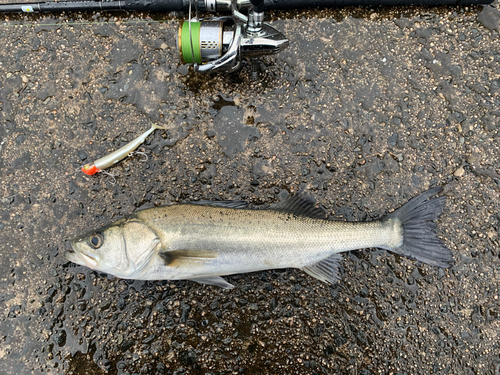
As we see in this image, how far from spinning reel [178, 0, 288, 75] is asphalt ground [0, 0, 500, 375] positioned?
1.59ft

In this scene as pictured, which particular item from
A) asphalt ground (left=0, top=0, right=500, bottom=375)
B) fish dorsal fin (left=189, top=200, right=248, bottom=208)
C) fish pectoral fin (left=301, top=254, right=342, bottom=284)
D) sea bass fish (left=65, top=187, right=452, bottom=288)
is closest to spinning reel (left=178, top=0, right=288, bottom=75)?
asphalt ground (left=0, top=0, right=500, bottom=375)

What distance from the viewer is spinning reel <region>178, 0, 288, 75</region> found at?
2.70m

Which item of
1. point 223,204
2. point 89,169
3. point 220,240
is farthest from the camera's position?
point 89,169

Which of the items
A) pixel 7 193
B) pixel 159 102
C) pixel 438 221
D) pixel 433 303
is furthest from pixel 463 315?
pixel 7 193

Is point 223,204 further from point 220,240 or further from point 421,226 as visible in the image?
point 421,226

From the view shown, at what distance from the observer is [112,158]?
10.1 ft

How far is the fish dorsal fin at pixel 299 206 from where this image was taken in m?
2.86

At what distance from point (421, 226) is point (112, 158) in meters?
3.13

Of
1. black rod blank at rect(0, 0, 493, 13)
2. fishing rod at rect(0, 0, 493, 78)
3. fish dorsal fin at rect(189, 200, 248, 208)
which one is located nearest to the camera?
fishing rod at rect(0, 0, 493, 78)

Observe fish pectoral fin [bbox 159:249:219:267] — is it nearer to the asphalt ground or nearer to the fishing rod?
the asphalt ground

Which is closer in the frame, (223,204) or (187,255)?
(187,255)

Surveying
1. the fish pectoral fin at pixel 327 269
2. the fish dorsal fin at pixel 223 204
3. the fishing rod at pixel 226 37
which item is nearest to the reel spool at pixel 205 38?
the fishing rod at pixel 226 37

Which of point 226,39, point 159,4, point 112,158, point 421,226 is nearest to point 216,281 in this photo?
point 112,158

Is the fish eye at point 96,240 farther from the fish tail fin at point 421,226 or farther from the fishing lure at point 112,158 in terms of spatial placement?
the fish tail fin at point 421,226
